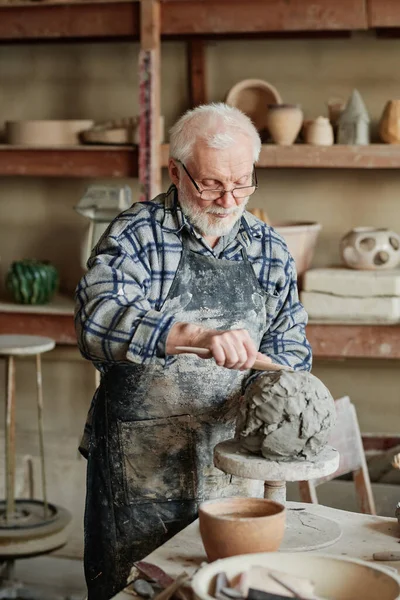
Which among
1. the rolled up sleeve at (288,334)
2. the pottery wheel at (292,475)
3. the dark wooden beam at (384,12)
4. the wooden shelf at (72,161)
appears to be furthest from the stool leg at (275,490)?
the dark wooden beam at (384,12)

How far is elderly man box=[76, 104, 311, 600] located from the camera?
7.41ft

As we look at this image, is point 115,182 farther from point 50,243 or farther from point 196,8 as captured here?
point 196,8

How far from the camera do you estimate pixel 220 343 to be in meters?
1.85

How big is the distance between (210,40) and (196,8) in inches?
22.5

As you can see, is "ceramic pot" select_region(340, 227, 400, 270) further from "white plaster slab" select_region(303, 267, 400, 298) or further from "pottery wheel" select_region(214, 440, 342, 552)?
"pottery wheel" select_region(214, 440, 342, 552)

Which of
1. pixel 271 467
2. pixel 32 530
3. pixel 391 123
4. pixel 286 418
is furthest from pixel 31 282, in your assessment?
pixel 271 467

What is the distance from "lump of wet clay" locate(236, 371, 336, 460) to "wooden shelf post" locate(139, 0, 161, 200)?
207 centimetres

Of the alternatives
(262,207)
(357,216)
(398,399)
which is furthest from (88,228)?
(398,399)

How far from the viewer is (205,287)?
2322mm

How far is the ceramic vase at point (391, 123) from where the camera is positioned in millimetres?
3939

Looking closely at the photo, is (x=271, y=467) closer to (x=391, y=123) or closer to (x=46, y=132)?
(x=391, y=123)

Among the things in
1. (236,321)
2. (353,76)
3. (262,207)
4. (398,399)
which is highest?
(353,76)

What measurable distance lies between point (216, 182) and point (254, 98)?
2.14 m

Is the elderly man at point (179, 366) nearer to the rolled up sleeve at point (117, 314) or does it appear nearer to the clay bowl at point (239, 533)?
the rolled up sleeve at point (117, 314)
